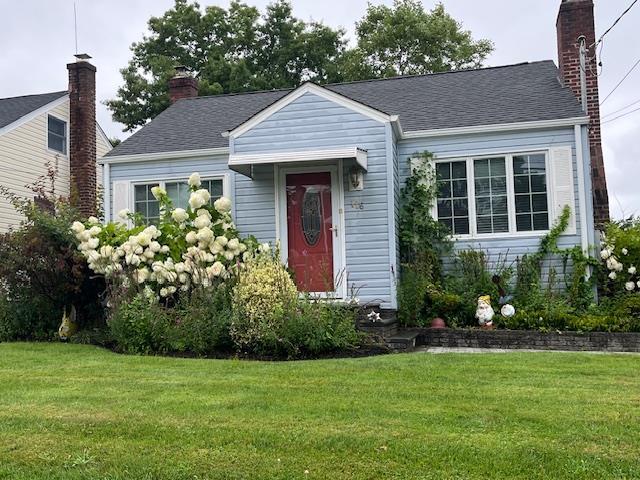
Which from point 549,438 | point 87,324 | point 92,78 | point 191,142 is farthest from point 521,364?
point 92,78

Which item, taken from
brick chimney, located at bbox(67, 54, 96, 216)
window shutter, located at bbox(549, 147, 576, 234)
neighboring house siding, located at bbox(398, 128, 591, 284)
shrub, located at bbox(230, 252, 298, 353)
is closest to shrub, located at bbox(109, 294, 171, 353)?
shrub, located at bbox(230, 252, 298, 353)

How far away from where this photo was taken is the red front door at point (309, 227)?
954 centimetres

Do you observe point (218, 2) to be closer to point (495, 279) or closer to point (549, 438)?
point (495, 279)

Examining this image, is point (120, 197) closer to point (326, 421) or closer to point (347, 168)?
point (347, 168)

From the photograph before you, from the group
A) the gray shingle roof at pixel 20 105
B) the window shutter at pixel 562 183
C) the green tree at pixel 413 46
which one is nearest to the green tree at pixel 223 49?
the green tree at pixel 413 46

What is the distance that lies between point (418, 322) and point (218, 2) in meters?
26.4

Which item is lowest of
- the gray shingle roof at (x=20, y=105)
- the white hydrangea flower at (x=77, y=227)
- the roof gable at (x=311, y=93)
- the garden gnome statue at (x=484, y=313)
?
the garden gnome statue at (x=484, y=313)

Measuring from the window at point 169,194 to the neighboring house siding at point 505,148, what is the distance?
11.5 feet

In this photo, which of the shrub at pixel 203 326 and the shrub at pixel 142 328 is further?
the shrub at pixel 142 328

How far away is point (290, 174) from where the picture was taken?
9.81m

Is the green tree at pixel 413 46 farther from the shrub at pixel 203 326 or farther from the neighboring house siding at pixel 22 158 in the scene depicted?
the shrub at pixel 203 326

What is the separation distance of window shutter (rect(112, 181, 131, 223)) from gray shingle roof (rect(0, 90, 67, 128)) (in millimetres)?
6769

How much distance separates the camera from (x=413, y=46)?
27672mm

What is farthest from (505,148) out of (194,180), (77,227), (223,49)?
(223,49)
